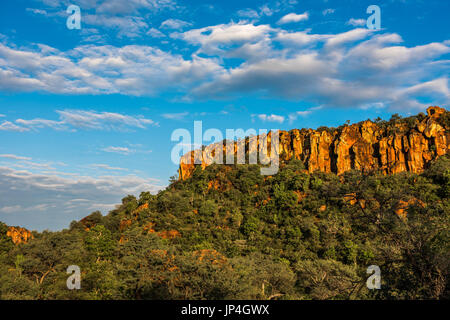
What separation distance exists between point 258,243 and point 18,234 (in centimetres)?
5063

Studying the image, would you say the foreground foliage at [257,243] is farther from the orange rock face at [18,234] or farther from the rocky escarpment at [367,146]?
the rocky escarpment at [367,146]

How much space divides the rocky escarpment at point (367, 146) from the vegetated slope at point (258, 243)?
2.96 m

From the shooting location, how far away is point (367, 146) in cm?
7400

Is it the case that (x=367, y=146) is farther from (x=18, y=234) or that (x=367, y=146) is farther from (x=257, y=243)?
(x=18, y=234)

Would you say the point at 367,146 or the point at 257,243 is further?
the point at 367,146

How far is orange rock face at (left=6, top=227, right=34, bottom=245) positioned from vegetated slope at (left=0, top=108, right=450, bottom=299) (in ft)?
8.95

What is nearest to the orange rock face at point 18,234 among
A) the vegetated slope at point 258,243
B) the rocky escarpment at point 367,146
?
the vegetated slope at point 258,243

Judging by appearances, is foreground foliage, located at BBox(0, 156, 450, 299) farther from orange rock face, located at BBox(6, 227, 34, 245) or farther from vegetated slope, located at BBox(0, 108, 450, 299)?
orange rock face, located at BBox(6, 227, 34, 245)

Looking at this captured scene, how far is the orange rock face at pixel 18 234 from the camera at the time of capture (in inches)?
2477

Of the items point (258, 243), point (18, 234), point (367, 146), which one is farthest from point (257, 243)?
point (18, 234)
